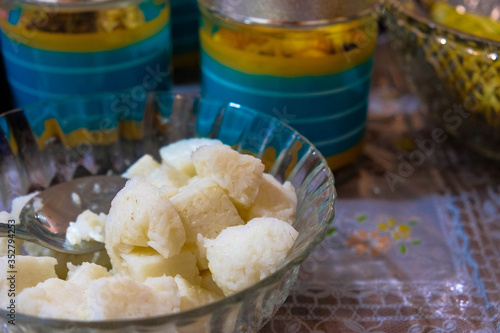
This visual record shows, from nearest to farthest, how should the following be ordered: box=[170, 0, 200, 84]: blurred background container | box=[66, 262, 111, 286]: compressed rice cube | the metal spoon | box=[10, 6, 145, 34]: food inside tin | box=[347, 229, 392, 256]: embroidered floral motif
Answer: box=[66, 262, 111, 286]: compressed rice cube, the metal spoon, box=[347, 229, 392, 256]: embroidered floral motif, box=[10, 6, 145, 34]: food inside tin, box=[170, 0, 200, 84]: blurred background container

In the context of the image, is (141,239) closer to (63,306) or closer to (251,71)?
(63,306)

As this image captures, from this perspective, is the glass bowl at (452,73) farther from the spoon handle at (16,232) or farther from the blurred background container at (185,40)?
the spoon handle at (16,232)

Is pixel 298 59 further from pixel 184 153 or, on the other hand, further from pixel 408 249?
pixel 408 249

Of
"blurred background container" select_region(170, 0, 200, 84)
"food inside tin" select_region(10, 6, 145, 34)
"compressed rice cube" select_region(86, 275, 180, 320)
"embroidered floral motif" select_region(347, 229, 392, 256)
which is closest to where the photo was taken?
"compressed rice cube" select_region(86, 275, 180, 320)

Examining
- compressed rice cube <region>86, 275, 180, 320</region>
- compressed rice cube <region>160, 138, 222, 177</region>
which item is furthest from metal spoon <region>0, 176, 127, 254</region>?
compressed rice cube <region>86, 275, 180, 320</region>

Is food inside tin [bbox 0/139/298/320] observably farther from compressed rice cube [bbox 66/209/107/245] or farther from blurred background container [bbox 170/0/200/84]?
blurred background container [bbox 170/0/200/84]
